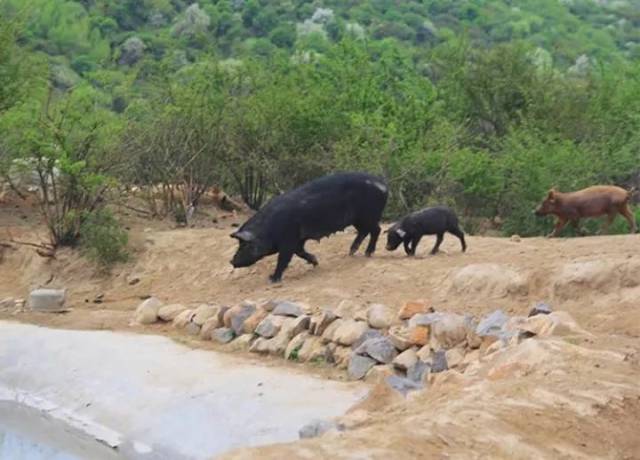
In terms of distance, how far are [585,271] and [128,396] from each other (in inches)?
187

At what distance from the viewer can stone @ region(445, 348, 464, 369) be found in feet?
32.2

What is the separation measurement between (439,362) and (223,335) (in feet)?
9.82

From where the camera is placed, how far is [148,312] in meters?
13.1

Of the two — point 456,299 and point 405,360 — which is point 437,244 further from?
point 405,360

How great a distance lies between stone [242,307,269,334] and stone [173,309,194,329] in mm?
981

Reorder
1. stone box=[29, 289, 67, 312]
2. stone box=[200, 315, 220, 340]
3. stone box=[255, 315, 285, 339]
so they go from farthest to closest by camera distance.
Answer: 1. stone box=[29, 289, 67, 312]
2. stone box=[200, 315, 220, 340]
3. stone box=[255, 315, 285, 339]

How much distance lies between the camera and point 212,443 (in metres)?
8.94

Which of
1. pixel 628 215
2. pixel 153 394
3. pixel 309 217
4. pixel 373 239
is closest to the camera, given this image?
pixel 153 394

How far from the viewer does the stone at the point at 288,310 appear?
38.8 ft

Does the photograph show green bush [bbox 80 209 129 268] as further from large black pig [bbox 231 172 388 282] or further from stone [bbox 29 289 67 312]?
large black pig [bbox 231 172 388 282]

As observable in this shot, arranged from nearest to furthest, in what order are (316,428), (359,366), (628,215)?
1. (316,428)
2. (359,366)
3. (628,215)

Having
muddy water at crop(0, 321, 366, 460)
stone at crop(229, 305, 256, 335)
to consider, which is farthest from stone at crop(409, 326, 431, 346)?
stone at crop(229, 305, 256, 335)

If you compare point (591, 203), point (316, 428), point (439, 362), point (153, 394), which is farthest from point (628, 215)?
point (316, 428)

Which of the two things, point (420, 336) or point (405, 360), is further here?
point (420, 336)
